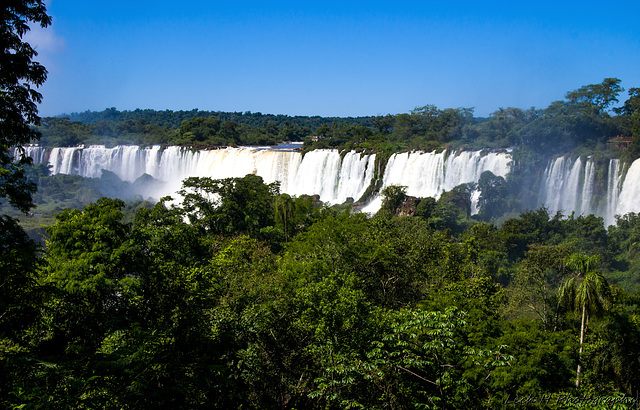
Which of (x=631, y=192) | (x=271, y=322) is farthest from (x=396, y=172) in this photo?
(x=271, y=322)

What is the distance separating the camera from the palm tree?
11031 millimetres

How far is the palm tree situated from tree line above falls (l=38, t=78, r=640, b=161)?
25624mm

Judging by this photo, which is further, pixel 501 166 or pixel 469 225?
pixel 501 166

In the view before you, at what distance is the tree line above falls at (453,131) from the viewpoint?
128ft

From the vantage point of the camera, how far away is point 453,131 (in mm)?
51562

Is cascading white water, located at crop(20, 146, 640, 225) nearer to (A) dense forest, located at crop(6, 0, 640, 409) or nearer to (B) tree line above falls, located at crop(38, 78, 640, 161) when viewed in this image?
(B) tree line above falls, located at crop(38, 78, 640, 161)

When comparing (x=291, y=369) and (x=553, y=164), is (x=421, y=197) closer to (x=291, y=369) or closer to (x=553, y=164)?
(x=553, y=164)

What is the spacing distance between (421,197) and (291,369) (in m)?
31.2

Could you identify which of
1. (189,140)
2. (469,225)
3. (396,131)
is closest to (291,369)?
(469,225)

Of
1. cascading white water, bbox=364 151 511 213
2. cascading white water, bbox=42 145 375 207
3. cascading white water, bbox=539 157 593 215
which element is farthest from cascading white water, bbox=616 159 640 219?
cascading white water, bbox=42 145 375 207

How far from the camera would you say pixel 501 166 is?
38.0 metres

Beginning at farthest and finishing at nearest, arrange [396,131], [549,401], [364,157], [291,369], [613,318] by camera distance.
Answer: [396,131] → [364,157] → [613,318] → [291,369] → [549,401]

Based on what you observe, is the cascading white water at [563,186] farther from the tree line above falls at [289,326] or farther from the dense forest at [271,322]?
the dense forest at [271,322]

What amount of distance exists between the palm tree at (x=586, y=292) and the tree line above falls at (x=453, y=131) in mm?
25624
